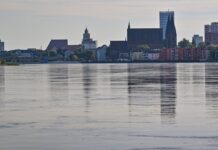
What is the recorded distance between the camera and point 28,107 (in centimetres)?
3086

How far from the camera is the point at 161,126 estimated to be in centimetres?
2270

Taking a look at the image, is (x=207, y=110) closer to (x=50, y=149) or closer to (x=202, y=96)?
(x=202, y=96)

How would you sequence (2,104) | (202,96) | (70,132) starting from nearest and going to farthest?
(70,132) → (2,104) → (202,96)

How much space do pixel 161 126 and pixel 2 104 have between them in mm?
12530

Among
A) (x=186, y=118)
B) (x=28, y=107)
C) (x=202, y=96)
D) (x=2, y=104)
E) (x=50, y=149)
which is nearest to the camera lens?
(x=50, y=149)

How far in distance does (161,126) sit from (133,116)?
3.68 m

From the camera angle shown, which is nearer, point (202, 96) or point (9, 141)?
point (9, 141)

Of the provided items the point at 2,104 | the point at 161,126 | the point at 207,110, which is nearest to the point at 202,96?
the point at 207,110

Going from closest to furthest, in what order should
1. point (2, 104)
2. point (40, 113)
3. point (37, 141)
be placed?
point (37, 141), point (40, 113), point (2, 104)

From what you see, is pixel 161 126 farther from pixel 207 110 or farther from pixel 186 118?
pixel 207 110

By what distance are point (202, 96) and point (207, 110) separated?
30.0 ft

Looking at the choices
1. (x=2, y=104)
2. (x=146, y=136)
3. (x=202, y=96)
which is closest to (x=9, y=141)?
(x=146, y=136)

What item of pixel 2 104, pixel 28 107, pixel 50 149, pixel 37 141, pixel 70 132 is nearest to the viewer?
pixel 50 149

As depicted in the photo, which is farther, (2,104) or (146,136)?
(2,104)
